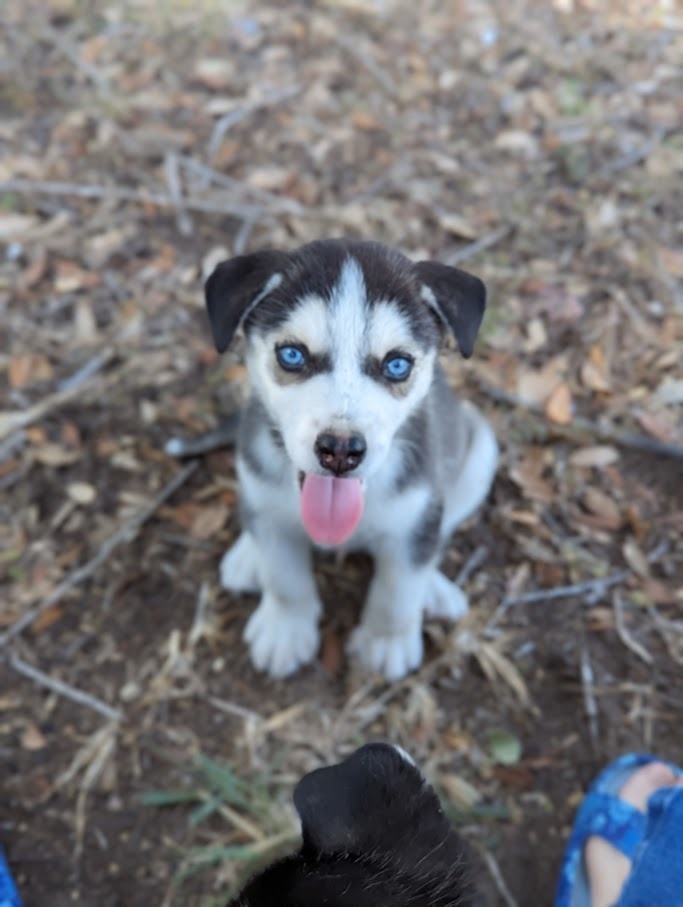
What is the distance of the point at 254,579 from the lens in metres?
3.91

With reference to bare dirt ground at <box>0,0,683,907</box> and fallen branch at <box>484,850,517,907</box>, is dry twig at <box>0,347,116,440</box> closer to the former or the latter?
bare dirt ground at <box>0,0,683,907</box>

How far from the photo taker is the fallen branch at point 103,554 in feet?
12.7

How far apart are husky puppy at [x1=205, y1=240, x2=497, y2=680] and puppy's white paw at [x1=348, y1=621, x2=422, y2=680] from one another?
4.7 inches

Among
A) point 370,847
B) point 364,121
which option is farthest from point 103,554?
point 364,121

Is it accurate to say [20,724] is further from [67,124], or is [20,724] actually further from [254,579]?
[67,124]

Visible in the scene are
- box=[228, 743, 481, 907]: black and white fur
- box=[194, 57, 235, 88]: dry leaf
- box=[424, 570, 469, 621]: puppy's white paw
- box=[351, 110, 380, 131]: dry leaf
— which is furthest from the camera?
box=[194, 57, 235, 88]: dry leaf

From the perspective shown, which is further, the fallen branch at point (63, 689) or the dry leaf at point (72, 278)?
the dry leaf at point (72, 278)

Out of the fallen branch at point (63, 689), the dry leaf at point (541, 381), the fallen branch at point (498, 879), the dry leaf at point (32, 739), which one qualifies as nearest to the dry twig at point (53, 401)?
the fallen branch at point (63, 689)

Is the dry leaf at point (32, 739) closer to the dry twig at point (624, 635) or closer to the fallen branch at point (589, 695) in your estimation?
the fallen branch at point (589, 695)

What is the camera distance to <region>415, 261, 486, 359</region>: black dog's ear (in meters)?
2.83

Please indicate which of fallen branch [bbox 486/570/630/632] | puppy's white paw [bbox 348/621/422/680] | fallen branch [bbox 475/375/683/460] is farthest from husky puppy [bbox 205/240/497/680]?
fallen branch [bbox 475/375/683/460]

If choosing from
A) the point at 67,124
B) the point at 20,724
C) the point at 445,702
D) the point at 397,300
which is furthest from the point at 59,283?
the point at 445,702

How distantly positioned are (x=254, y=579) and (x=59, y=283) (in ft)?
7.67

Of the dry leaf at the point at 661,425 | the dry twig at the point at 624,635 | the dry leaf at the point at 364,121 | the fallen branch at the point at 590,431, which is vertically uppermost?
the dry leaf at the point at 364,121
